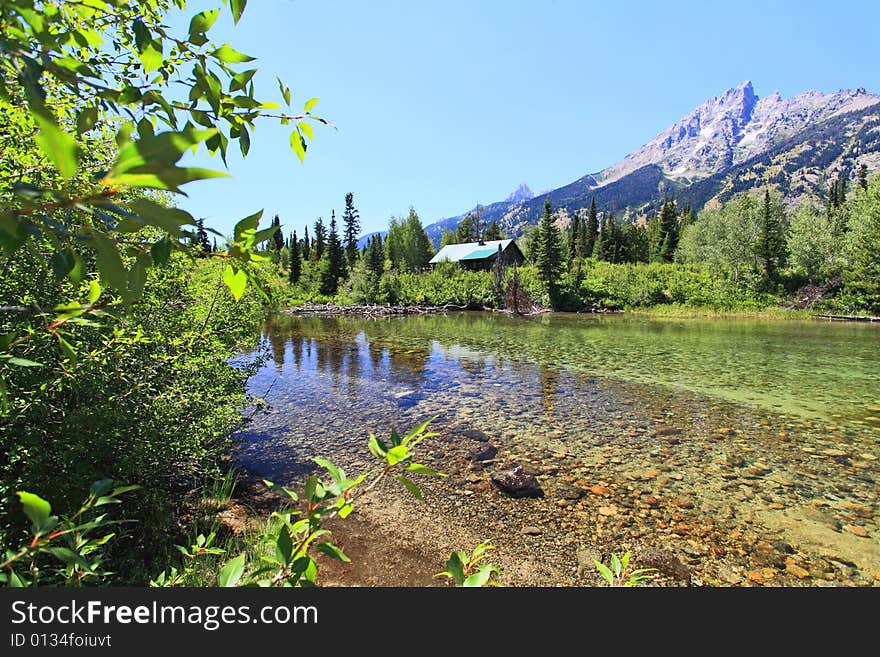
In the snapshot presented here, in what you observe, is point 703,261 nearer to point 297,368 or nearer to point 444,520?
point 297,368

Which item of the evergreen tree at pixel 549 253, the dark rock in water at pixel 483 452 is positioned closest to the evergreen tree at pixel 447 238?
the evergreen tree at pixel 549 253

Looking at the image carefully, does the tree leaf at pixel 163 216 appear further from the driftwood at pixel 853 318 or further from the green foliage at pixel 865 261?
the green foliage at pixel 865 261

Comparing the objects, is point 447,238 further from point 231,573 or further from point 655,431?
point 231,573

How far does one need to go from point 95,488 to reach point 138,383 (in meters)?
4.23

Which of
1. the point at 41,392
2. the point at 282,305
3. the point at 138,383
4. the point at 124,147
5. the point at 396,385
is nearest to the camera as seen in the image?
the point at 124,147

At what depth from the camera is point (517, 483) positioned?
752 centimetres

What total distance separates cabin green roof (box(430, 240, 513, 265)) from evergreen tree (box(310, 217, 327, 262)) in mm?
26873

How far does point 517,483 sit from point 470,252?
76.5m

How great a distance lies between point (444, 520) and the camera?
661 cm

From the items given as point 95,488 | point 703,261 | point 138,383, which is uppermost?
point 703,261

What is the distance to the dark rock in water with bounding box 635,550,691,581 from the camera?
5.39 m

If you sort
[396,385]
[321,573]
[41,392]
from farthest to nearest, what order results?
[396,385]
[321,573]
[41,392]

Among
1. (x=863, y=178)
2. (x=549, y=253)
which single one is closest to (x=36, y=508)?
(x=549, y=253)

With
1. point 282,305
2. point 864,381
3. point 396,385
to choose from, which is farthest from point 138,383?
point 282,305
